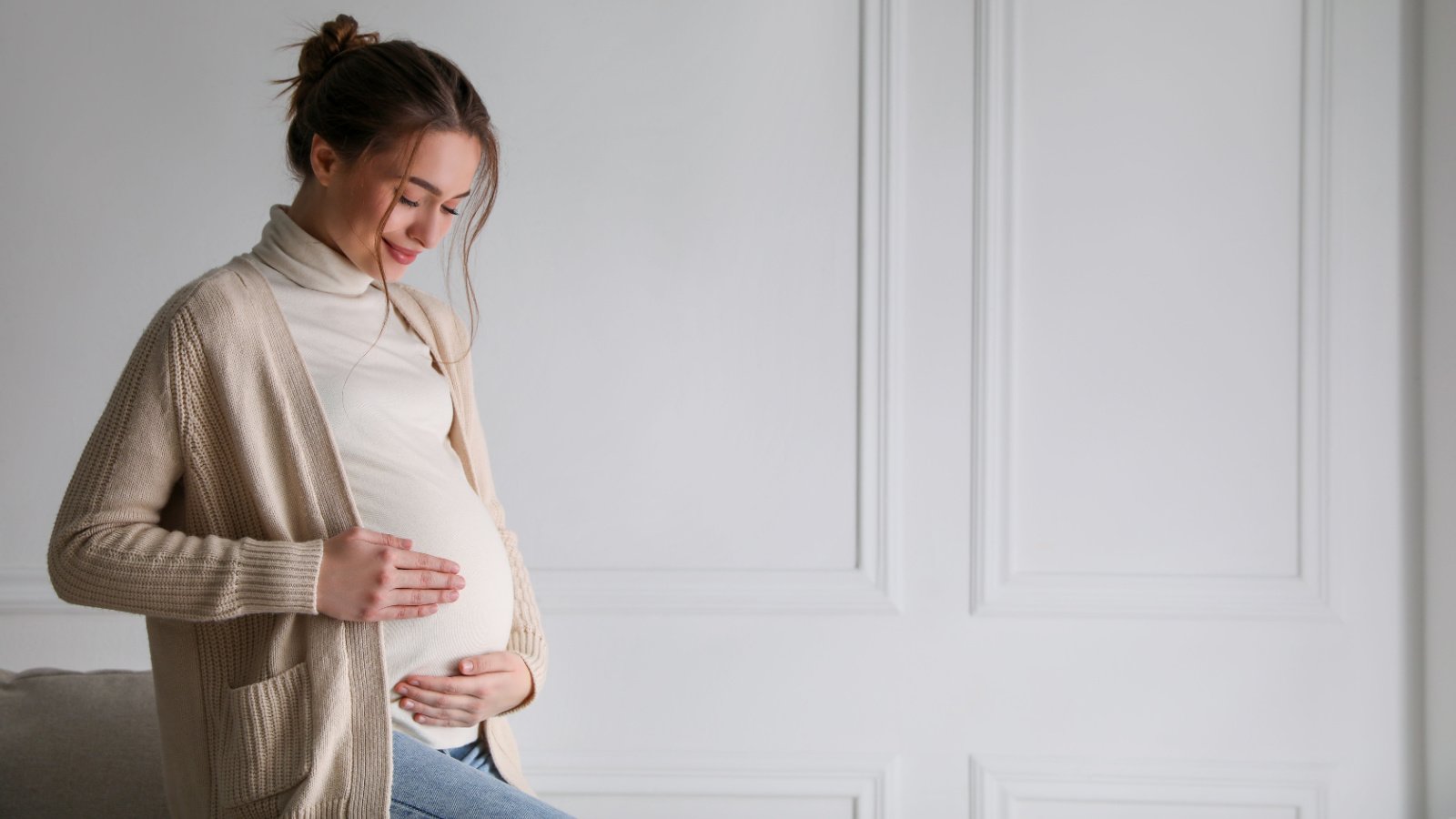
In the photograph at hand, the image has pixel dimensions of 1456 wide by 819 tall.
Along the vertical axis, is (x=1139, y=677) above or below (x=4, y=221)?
below

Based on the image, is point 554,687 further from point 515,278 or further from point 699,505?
point 515,278

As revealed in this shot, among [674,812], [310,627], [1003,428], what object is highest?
[1003,428]

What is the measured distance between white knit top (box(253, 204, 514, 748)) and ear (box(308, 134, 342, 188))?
2.4 inches

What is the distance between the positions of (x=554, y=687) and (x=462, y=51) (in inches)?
41.7

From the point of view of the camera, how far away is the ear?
3.48 ft

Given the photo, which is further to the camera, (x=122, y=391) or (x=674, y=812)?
(x=674, y=812)

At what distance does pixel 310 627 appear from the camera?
966 millimetres

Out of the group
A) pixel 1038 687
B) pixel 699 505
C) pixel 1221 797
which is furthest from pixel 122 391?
pixel 1221 797

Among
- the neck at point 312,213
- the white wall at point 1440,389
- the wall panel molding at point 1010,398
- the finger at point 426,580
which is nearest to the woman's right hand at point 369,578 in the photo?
the finger at point 426,580

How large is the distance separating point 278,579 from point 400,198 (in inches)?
15.5

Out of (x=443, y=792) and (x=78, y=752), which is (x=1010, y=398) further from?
(x=78, y=752)

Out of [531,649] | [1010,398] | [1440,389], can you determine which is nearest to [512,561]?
[531,649]

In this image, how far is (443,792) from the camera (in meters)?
0.98

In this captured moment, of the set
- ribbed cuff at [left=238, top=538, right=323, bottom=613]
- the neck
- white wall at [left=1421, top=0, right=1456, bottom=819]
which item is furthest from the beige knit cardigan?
white wall at [left=1421, top=0, right=1456, bottom=819]
